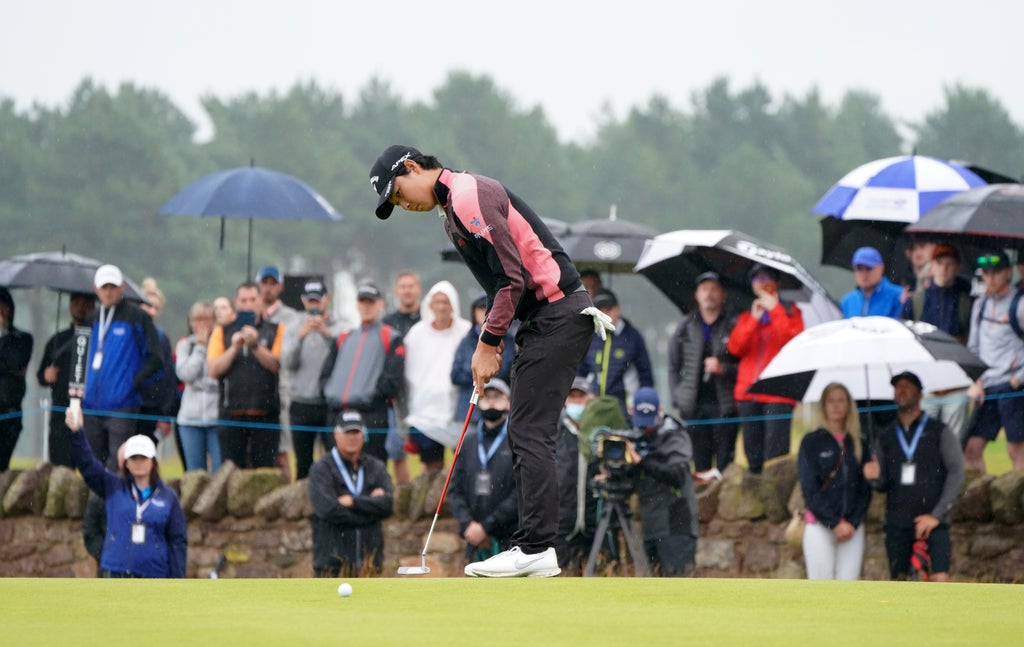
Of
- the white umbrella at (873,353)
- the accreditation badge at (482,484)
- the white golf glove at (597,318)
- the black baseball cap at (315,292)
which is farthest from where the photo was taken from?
the black baseball cap at (315,292)

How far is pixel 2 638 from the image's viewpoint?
17.8 feet

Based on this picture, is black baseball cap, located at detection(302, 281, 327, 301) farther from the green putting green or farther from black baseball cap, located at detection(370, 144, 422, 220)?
black baseball cap, located at detection(370, 144, 422, 220)

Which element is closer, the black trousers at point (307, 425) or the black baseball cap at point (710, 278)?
the black baseball cap at point (710, 278)

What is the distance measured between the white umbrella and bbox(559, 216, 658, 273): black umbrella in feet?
9.63

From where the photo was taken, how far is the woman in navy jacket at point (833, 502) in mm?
11555

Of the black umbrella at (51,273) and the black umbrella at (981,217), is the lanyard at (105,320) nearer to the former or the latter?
the black umbrella at (51,273)

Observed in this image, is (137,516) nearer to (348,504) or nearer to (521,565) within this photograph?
(348,504)

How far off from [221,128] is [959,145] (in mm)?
33208

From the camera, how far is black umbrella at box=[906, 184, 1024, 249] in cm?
1140

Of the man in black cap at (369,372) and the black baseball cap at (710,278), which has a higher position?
the black baseball cap at (710,278)

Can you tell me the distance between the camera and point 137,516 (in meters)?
11.6

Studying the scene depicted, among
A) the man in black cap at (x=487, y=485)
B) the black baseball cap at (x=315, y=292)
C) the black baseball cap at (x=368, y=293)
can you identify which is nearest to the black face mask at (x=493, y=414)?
the man in black cap at (x=487, y=485)

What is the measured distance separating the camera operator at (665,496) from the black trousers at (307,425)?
10.2ft

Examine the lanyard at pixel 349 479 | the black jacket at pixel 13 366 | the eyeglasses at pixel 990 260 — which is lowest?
the lanyard at pixel 349 479
